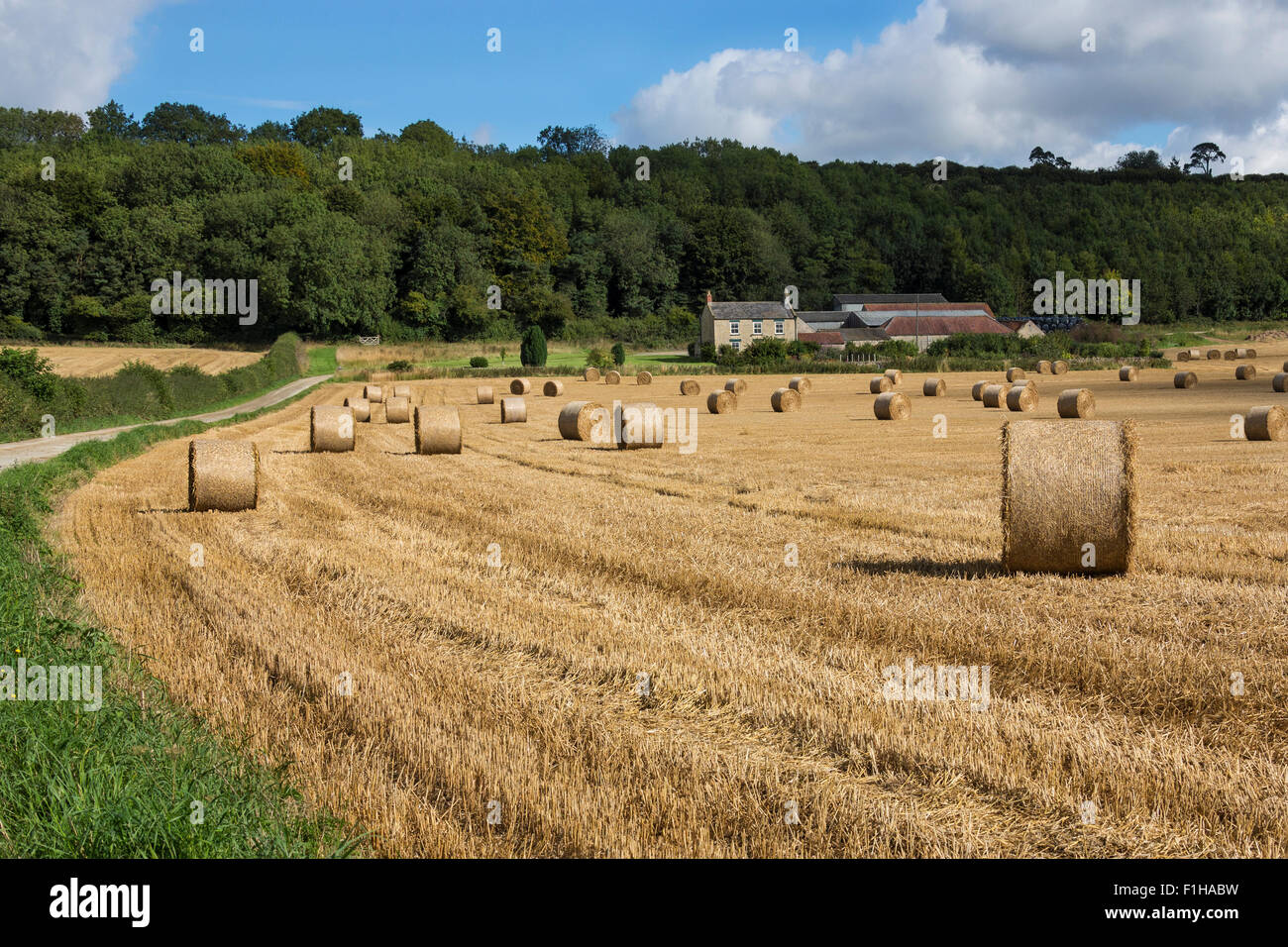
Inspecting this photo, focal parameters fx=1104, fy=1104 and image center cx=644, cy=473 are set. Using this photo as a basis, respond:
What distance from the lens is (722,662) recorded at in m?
7.50

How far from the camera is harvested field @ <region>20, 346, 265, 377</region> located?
71938 mm

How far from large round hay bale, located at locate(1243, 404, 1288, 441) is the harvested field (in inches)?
2464

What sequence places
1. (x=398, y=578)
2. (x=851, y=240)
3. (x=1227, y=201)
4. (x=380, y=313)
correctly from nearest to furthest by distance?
(x=398, y=578) < (x=380, y=313) < (x=851, y=240) < (x=1227, y=201)

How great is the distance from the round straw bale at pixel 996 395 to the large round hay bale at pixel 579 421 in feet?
53.7

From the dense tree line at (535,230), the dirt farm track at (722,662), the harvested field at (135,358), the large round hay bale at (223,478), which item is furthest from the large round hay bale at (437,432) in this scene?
the dense tree line at (535,230)

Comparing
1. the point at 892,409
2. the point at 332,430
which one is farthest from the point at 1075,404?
the point at 332,430

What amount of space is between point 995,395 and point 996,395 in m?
0.06

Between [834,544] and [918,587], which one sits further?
[834,544]

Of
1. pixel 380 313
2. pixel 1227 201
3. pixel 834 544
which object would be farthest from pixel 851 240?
pixel 834 544

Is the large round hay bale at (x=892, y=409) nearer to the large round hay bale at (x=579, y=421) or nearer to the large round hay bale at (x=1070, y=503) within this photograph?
Answer: the large round hay bale at (x=579, y=421)

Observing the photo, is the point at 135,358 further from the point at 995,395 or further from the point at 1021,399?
the point at 1021,399
